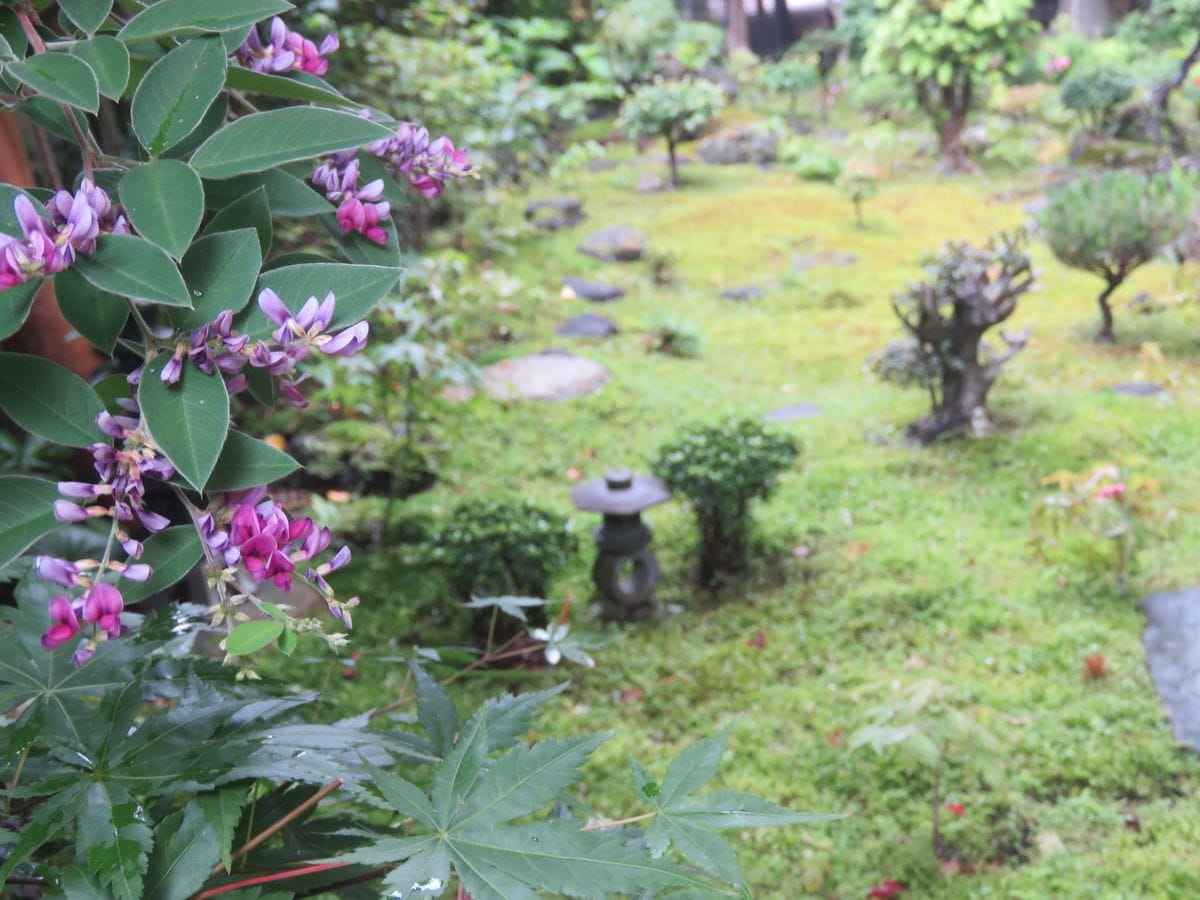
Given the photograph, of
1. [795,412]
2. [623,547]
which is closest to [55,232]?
[623,547]

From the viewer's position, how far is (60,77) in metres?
0.47

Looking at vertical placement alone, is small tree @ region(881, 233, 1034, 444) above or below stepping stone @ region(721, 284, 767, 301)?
above

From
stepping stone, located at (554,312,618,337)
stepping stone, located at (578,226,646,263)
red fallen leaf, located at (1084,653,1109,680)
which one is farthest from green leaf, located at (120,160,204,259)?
stepping stone, located at (578,226,646,263)

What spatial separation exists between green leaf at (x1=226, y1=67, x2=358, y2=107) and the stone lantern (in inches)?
95.8

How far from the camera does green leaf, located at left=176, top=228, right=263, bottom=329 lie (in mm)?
485

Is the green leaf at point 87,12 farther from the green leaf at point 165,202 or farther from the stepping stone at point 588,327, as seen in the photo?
the stepping stone at point 588,327

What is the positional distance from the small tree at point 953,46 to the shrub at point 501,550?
24.1 feet

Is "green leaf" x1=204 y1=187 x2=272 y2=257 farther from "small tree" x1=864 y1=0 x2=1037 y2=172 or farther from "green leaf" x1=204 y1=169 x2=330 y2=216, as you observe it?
"small tree" x1=864 y1=0 x2=1037 y2=172

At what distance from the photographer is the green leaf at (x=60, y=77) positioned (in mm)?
456

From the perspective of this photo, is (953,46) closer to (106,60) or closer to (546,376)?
(546,376)

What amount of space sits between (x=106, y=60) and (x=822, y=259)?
6.84 m

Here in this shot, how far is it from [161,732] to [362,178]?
367 millimetres

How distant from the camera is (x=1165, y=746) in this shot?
2297mm

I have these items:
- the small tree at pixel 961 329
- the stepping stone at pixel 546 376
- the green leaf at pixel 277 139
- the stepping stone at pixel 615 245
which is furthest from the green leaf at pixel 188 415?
the stepping stone at pixel 615 245
